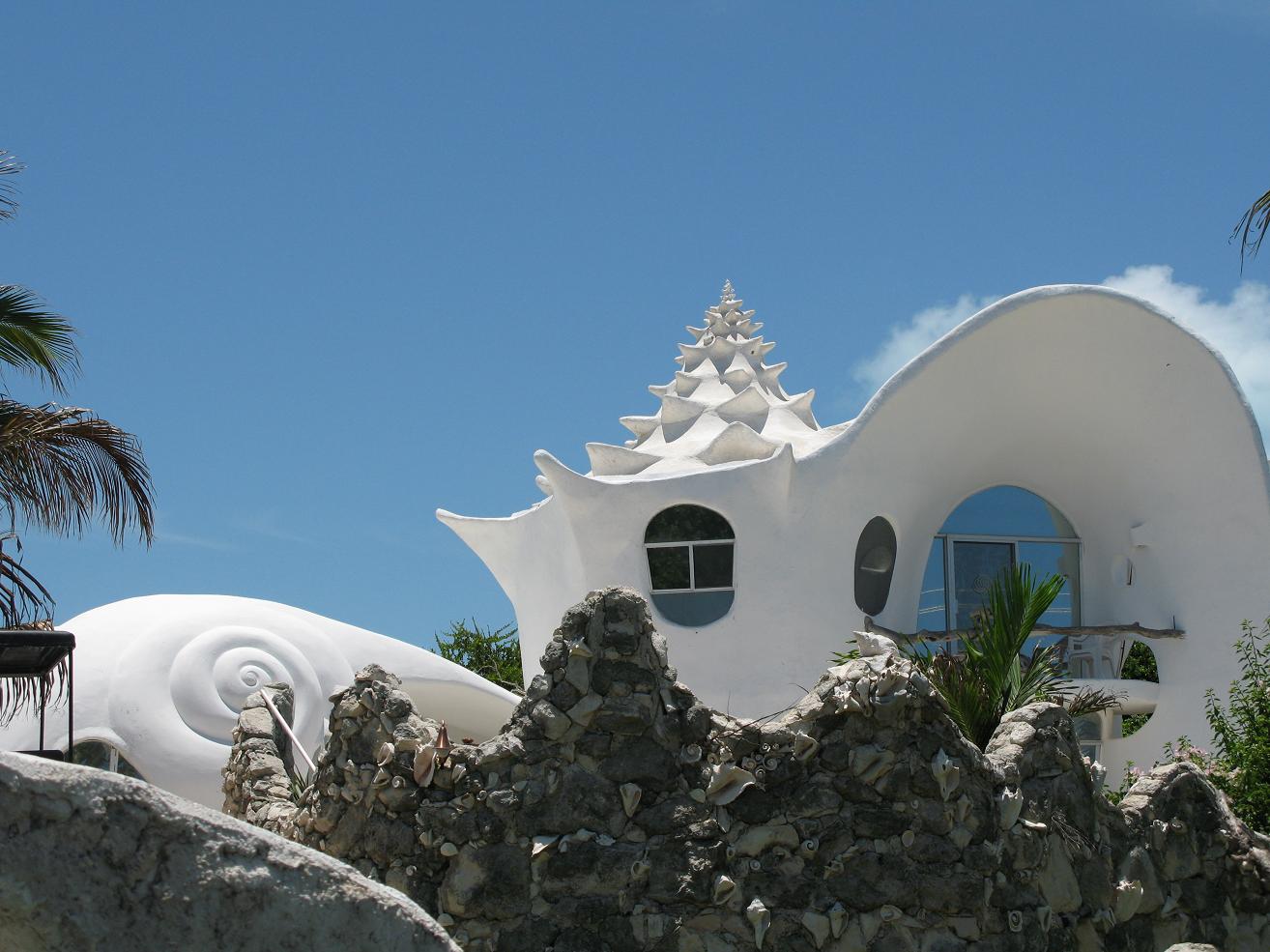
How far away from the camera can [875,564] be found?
74.2 feet

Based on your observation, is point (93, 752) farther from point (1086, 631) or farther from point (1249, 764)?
point (1086, 631)

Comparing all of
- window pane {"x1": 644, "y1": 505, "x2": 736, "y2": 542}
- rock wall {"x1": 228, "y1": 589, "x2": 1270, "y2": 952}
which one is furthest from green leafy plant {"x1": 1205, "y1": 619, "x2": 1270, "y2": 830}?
window pane {"x1": 644, "y1": 505, "x2": 736, "y2": 542}

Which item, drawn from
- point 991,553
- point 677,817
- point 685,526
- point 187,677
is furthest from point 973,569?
point 677,817

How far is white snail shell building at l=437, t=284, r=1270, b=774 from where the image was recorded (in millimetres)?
21188

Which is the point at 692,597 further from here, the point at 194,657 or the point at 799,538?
the point at 194,657

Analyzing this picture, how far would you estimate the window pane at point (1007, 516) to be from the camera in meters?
23.4

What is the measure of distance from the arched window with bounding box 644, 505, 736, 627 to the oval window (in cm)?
202

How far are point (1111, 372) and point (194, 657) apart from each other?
45.1ft

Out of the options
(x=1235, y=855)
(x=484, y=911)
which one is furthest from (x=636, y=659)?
(x=1235, y=855)

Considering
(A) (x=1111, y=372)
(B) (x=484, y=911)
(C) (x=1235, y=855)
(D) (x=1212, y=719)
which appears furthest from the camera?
(A) (x=1111, y=372)

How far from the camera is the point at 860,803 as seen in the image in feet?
28.1

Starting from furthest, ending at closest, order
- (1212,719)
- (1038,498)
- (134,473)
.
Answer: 1. (1038,498)
2. (1212,719)
3. (134,473)

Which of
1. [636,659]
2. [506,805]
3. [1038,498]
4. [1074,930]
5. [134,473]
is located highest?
[1038,498]

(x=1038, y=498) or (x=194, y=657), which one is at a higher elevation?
(x=1038, y=498)
